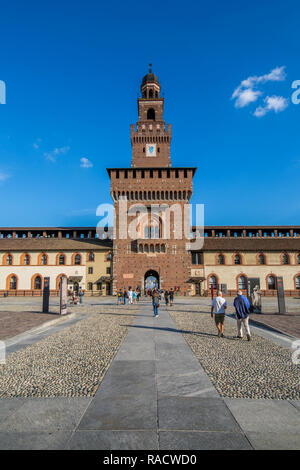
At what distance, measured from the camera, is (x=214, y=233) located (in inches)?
1636

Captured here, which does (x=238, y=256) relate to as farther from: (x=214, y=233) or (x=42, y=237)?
(x=42, y=237)

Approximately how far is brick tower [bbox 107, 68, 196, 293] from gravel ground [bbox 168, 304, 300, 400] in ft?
86.5

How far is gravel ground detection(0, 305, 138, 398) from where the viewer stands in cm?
456

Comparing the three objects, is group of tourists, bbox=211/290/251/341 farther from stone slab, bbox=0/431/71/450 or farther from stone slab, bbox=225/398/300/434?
stone slab, bbox=0/431/71/450

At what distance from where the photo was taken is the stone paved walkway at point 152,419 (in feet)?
9.55

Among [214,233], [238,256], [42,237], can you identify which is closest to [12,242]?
[42,237]

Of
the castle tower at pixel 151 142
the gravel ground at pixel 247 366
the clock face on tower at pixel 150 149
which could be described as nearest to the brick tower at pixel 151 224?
the castle tower at pixel 151 142

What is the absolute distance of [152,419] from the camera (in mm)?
3445

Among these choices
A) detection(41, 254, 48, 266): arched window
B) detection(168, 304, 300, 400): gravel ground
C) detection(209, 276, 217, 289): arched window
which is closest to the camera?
detection(168, 304, 300, 400): gravel ground

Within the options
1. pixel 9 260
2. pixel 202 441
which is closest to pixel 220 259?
pixel 9 260

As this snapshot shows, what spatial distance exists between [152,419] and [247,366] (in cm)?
330

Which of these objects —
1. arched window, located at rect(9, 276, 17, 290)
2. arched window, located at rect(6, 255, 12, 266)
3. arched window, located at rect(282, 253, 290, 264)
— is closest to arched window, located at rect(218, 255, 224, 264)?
arched window, located at rect(282, 253, 290, 264)

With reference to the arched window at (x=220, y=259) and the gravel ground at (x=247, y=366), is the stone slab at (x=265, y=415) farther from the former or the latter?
the arched window at (x=220, y=259)

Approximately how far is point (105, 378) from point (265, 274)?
36.3 metres
